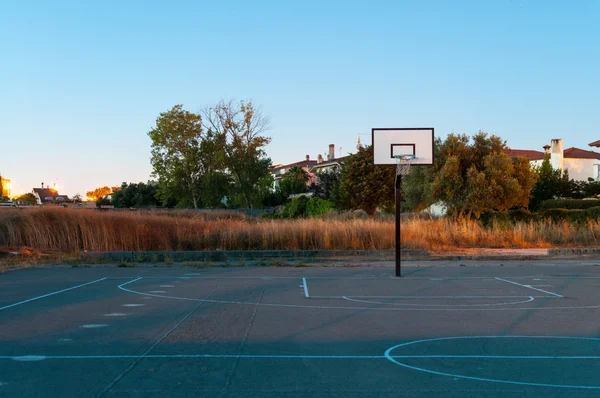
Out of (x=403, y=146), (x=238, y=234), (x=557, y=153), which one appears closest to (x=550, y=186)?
(x=557, y=153)

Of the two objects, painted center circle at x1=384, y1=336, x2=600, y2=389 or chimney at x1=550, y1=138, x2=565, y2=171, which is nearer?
painted center circle at x1=384, y1=336, x2=600, y2=389

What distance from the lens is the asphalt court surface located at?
20.7 ft

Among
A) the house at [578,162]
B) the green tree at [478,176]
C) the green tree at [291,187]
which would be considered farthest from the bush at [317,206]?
the house at [578,162]

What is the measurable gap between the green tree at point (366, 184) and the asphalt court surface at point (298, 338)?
29829 millimetres

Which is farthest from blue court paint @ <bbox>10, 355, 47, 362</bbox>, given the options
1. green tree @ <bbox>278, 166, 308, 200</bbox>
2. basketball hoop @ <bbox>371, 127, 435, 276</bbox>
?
green tree @ <bbox>278, 166, 308, 200</bbox>

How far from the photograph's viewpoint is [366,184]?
45.7 m

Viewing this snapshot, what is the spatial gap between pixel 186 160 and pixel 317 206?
16038 millimetres

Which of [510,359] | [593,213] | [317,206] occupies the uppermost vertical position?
[317,206]

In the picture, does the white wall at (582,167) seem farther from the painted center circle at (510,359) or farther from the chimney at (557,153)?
the painted center circle at (510,359)

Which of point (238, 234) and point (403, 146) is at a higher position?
point (403, 146)

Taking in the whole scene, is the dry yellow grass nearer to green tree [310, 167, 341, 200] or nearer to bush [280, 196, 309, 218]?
bush [280, 196, 309, 218]

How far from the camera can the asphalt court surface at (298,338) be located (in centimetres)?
630

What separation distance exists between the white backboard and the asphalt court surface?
13.3 feet

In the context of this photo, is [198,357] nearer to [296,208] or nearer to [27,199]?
[296,208]
